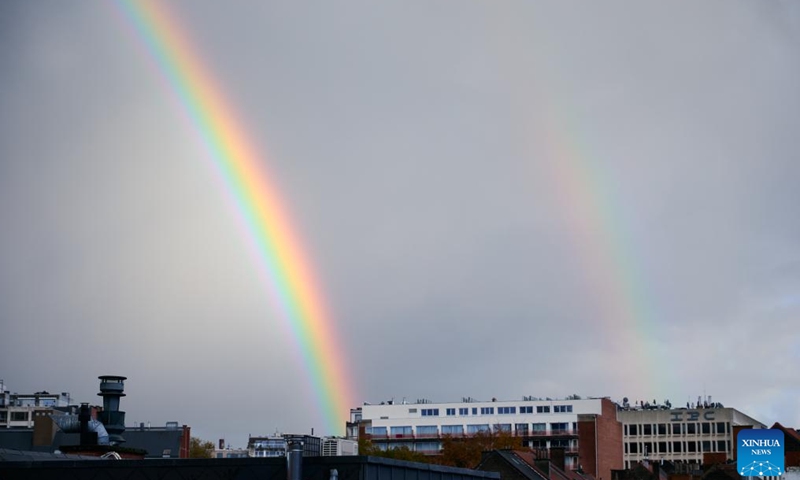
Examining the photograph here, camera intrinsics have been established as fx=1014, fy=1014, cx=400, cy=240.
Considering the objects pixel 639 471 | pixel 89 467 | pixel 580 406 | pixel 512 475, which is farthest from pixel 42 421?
pixel 580 406

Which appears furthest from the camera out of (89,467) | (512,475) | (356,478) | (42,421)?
(42,421)

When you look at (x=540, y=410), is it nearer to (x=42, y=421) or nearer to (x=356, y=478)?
(x=42, y=421)

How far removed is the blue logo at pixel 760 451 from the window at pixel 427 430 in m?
164

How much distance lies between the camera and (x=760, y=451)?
1444 inches

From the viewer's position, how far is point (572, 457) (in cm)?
17138

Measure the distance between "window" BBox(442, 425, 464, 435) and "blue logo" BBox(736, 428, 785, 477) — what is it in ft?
535

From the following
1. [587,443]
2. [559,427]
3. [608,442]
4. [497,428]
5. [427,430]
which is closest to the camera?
[587,443]

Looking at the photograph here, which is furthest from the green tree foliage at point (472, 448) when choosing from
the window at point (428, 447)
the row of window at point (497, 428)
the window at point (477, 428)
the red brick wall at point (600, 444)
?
the window at point (477, 428)

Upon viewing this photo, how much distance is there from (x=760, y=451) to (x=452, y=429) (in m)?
165

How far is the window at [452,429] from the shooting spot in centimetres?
19800

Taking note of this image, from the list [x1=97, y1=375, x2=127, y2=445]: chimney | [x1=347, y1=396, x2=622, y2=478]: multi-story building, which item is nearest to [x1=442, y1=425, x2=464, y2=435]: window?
[x1=347, y1=396, x2=622, y2=478]: multi-story building

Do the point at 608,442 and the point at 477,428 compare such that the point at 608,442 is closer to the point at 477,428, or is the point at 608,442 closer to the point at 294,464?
the point at 477,428

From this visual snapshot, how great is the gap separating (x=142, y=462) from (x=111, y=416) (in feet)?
113

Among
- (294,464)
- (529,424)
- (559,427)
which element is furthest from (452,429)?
(294,464)
